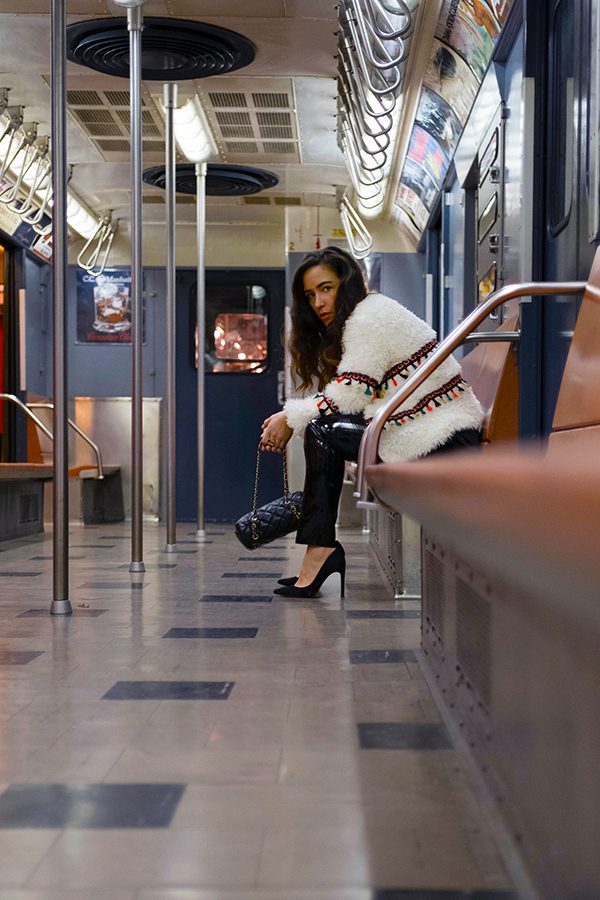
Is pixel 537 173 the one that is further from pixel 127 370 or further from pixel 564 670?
pixel 127 370

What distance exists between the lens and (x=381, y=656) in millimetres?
2744

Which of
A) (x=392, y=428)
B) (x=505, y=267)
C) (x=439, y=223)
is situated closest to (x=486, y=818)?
(x=392, y=428)

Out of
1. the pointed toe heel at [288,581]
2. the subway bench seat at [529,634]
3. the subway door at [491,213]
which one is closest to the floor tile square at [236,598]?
the pointed toe heel at [288,581]

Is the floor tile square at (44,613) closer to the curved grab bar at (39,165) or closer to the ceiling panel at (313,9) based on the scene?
the ceiling panel at (313,9)

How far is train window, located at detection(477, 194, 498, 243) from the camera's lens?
180 inches

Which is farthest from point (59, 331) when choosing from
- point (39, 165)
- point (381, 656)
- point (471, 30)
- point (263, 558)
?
point (39, 165)

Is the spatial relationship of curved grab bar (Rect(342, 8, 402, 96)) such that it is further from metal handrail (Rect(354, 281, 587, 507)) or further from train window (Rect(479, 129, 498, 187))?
metal handrail (Rect(354, 281, 587, 507))

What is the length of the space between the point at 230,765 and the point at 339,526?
21.9 ft

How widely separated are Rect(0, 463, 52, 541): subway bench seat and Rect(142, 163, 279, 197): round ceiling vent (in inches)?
106

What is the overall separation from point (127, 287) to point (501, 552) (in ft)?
33.5

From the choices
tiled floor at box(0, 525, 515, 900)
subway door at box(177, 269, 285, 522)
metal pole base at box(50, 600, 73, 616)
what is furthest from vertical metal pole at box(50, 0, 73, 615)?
subway door at box(177, 269, 285, 522)

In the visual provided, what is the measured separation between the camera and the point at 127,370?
1041 cm

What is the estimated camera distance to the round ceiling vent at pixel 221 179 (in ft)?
27.9

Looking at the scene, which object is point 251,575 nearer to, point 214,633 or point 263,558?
point 263,558
